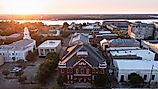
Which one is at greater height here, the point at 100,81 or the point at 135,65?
the point at 135,65

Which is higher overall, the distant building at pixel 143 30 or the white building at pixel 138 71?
the distant building at pixel 143 30

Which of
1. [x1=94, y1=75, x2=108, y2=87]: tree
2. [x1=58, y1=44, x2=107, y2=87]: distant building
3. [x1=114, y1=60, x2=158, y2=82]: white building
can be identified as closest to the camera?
[x1=94, y1=75, x2=108, y2=87]: tree

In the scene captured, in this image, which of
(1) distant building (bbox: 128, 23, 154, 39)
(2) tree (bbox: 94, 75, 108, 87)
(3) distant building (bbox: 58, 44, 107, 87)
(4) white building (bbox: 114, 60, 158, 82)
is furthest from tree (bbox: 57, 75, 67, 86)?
(1) distant building (bbox: 128, 23, 154, 39)

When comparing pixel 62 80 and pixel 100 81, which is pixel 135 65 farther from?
pixel 62 80

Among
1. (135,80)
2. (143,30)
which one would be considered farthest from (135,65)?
(143,30)

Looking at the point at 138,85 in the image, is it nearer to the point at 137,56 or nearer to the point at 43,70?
the point at 137,56

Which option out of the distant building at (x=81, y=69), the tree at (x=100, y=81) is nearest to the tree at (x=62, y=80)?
the distant building at (x=81, y=69)

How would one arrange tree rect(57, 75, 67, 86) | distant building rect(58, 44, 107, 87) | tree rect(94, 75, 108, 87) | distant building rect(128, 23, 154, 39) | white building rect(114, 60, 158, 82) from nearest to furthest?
1. tree rect(94, 75, 108, 87)
2. tree rect(57, 75, 67, 86)
3. distant building rect(58, 44, 107, 87)
4. white building rect(114, 60, 158, 82)
5. distant building rect(128, 23, 154, 39)

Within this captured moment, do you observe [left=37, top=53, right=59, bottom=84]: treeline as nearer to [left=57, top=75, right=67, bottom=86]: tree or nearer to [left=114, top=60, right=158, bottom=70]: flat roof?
[left=57, top=75, right=67, bottom=86]: tree

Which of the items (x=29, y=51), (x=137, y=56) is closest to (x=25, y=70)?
(x=29, y=51)

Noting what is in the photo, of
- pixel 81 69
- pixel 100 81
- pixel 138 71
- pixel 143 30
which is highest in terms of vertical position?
pixel 143 30

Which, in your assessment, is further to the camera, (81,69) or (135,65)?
(135,65)

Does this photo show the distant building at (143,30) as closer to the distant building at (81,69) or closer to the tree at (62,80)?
the distant building at (81,69)
